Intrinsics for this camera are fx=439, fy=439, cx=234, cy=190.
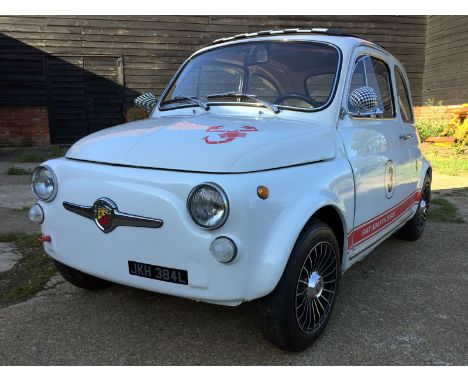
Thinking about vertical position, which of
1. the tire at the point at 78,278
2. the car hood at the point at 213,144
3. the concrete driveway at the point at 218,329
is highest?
the car hood at the point at 213,144

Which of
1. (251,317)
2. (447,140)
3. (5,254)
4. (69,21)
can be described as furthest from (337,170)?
(69,21)

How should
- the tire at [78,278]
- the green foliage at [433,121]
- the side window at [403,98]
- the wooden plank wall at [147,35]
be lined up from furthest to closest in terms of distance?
the green foliage at [433,121] < the wooden plank wall at [147,35] < the side window at [403,98] < the tire at [78,278]

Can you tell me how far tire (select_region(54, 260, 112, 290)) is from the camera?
2.95m

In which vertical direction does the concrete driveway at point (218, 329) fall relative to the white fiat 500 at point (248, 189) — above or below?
below

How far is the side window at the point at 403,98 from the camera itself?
13.3ft

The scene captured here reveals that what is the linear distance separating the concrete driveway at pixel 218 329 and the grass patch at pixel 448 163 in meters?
6.00

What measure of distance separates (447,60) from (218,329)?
40.8 ft

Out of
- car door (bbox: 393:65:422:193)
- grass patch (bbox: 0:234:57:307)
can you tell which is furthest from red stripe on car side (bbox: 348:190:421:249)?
grass patch (bbox: 0:234:57:307)

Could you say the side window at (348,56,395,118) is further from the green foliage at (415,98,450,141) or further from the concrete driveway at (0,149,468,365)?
the green foliage at (415,98,450,141)

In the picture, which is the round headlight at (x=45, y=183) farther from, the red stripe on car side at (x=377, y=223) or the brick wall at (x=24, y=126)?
the brick wall at (x=24, y=126)

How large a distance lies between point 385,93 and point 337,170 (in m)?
1.47

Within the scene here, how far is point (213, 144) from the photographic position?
2229mm

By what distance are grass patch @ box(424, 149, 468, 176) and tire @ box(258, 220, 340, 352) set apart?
7044 millimetres

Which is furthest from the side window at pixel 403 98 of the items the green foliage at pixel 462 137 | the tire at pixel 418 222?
the green foliage at pixel 462 137
